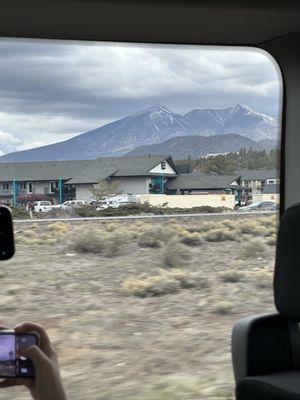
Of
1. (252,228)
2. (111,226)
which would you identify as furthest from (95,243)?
(252,228)

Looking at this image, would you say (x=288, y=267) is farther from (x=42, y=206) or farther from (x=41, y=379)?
(x=42, y=206)

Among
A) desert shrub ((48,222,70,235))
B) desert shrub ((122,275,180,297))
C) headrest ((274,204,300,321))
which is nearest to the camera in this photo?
headrest ((274,204,300,321))

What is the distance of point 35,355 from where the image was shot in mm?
1366

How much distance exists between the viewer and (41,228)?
5660 mm

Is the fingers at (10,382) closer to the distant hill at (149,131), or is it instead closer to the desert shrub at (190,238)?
the distant hill at (149,131)

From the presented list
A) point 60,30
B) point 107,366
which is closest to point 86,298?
point 107,366

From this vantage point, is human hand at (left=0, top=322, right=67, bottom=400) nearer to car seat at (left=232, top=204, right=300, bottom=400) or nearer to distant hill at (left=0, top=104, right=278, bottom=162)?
car seat at (left=232, top=204, right=300, bottom=400)

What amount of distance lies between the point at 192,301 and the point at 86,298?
0.95 meters

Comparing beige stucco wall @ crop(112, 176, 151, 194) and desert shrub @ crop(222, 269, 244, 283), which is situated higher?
beige stucco wall @ crop(112, 176, 151, 194)

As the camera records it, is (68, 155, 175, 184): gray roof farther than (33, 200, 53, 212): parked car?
Yes

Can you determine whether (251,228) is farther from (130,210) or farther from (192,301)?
(130,210)

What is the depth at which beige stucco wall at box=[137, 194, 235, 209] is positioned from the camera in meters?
5.17

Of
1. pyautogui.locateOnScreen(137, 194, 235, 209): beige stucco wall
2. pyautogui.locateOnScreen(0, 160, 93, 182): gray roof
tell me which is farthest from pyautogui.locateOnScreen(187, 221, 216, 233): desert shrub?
pyautogui.locateOnScreen(0, 160, 93, 182): gray roof

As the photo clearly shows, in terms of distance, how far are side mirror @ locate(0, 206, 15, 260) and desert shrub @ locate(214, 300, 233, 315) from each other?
468cm
